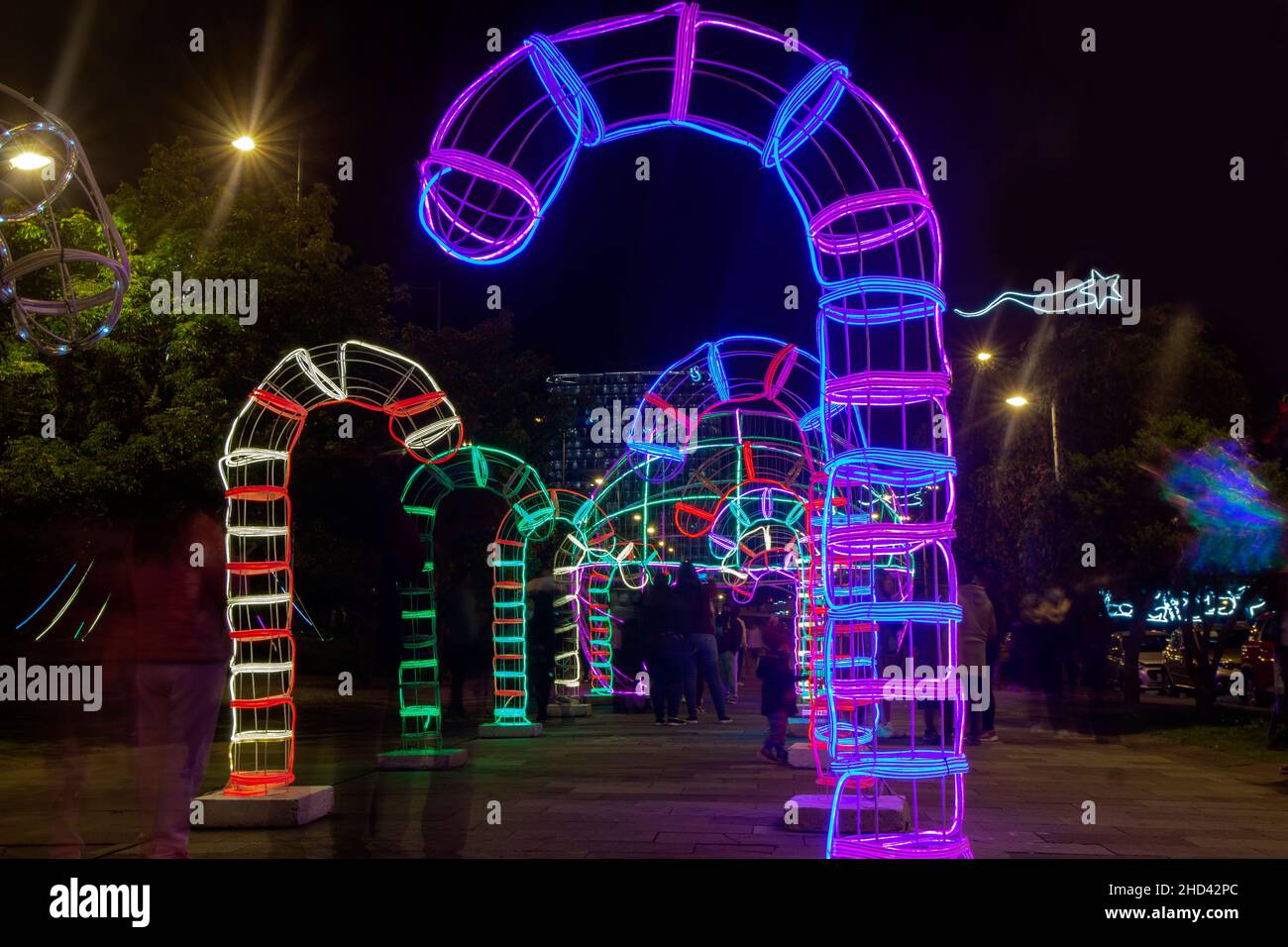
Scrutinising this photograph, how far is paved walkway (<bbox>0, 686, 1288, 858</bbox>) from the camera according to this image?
722 cm

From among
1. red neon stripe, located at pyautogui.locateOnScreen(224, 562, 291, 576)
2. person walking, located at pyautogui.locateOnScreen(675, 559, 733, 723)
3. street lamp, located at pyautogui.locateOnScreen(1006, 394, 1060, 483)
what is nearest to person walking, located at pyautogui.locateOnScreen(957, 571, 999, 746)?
person walking, located at pyautogui.locateOnScreen(675, 559, 733, 723)

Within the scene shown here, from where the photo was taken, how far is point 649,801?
9.16m

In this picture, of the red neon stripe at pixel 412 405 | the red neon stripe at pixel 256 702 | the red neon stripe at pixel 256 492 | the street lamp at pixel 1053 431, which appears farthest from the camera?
the street lamp at pixel 1053 431

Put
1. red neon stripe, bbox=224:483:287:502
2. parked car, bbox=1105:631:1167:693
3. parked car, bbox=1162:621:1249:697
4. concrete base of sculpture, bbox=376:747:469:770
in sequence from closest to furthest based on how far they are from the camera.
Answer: red neon stripe, bbox=224:483:287:502 → concrete base of sculpture, bbox=376:747:469:770 → parked car, bbox=1162:621:1249:697 → parked car, bbox=1105:631:1167:693

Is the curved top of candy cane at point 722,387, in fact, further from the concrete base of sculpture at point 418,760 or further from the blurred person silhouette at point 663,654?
the concrete base of sculpture at point 418,760

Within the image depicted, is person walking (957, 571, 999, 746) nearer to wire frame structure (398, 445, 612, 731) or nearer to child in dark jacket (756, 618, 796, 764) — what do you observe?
child in dark jacket (756, 618, 796, 764)

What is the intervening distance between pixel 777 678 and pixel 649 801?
8.28 ft

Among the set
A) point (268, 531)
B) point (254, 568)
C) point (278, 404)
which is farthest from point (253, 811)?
point (278, 404)

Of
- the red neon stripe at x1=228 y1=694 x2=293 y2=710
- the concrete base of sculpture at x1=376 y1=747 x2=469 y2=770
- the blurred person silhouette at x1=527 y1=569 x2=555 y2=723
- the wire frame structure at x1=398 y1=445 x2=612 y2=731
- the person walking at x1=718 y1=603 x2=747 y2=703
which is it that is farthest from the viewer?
the person walking at x1=718 y1=603 x2=747 y2=703

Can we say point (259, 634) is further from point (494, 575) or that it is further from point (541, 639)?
point (541, 639)

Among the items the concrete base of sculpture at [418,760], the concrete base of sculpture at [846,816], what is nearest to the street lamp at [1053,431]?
the concrete base of sculpture at [418,760]

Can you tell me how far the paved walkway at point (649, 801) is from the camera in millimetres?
7223

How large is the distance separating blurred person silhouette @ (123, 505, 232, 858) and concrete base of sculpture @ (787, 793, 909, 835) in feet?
12.1

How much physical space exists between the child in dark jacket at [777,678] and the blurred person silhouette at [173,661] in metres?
6.33
